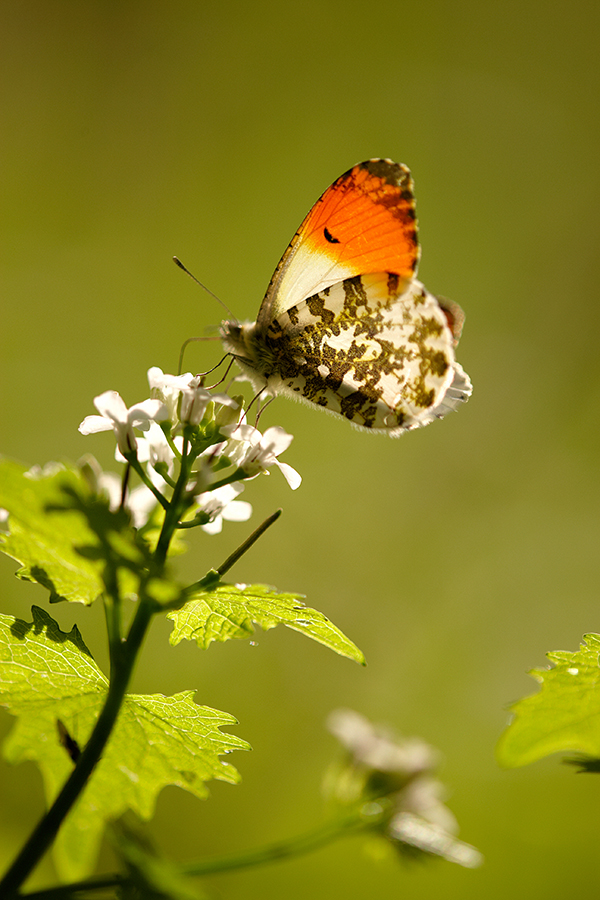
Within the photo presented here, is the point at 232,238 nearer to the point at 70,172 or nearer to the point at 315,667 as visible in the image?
the point at 70,172

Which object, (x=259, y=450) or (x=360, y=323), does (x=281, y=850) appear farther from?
(x=360, y=323)

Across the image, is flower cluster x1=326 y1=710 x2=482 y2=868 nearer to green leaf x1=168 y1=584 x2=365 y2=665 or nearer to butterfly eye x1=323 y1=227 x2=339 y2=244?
green leaf x1=168 y1=584 x2=365 y2=665

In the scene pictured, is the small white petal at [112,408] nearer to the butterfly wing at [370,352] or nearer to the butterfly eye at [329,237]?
the butterfly wing at [370,352]

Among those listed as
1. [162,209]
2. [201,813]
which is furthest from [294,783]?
[162,209]

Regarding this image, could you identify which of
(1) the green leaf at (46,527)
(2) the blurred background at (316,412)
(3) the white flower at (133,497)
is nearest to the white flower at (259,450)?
(3) the white flower at (133,497)

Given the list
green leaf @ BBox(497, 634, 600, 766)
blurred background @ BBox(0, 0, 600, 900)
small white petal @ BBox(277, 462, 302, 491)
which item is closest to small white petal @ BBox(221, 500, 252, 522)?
small white petal @ BBox(277, 462, 302, 491)

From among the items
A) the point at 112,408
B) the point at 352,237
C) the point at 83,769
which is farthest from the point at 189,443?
the point at 352,237
